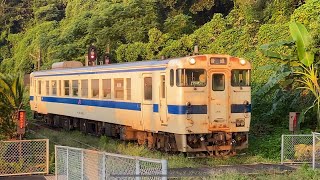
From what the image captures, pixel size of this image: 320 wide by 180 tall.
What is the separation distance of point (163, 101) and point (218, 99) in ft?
4.97

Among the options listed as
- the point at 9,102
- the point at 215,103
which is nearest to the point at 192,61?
the point at 215,103

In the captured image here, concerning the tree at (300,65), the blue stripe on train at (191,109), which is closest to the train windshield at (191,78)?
the blue stripe on train at (191,109)

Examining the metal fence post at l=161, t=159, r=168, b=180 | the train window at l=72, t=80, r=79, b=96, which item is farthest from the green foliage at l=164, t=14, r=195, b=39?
the metal fence post at l=161, t=159, r=168, b=180

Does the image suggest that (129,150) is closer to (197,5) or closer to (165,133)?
(165,133)

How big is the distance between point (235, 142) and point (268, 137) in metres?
2.75

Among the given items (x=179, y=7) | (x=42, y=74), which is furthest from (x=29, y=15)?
(x=42, y=74)

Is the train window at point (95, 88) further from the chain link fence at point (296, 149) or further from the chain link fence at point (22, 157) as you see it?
the chain link fence at point (296, 149)

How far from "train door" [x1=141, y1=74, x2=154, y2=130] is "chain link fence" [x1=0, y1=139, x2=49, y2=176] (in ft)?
13.6

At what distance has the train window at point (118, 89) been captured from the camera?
59.9 feet

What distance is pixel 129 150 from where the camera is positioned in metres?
16.5

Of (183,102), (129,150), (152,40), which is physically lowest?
(129,150)

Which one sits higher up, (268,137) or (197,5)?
(197,5)

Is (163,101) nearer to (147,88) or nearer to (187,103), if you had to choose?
(187,103)

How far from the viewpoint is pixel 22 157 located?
12672 millimetres
